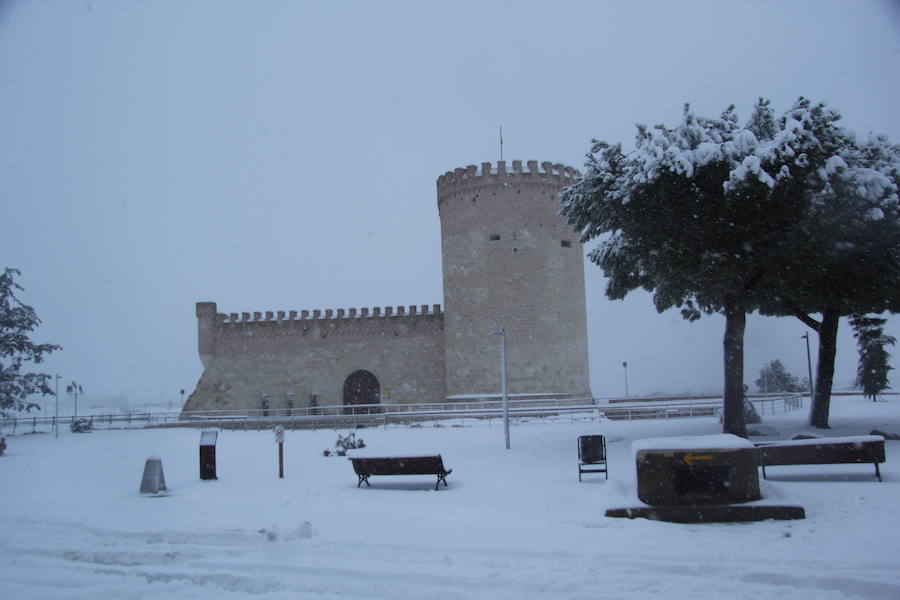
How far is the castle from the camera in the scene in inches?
1128

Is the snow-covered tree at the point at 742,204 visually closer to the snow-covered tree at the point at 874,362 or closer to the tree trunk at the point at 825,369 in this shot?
the tree trunk at the point at 825,369

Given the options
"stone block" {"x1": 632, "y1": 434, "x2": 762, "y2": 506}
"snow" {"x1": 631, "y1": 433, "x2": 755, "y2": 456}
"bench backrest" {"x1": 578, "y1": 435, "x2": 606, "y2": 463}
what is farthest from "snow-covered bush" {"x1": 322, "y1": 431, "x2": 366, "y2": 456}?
"stone block" {"x1": 632, "y1": 434, "x2": 762, "y2": 506}

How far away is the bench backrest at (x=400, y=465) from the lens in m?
10.7

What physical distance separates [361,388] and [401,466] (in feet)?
75.2

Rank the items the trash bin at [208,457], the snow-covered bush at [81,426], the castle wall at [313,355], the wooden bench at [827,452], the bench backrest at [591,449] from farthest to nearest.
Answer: the castle wall at [313,355]
the snow-covered bush at [81,426]
the trash bin at [208,457]
the bench backrest at [591,449]
the wooden bench at [827,452]

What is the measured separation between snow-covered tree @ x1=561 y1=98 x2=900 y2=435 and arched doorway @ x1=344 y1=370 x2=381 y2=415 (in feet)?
63.9

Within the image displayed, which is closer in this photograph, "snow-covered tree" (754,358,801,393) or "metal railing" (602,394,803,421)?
"metal railing" (602,394,803,421)

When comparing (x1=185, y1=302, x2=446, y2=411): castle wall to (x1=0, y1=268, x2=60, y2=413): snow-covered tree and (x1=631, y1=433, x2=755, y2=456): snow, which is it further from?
(x1=631, y1=433, x2=755, y2=456): snow

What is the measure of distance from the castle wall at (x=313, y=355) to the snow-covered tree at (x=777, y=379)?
1200 inches

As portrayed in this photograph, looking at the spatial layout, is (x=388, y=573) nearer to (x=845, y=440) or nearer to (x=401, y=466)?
(x=401, y=466)

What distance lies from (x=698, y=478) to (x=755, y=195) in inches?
278

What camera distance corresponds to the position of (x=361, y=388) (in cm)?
3359

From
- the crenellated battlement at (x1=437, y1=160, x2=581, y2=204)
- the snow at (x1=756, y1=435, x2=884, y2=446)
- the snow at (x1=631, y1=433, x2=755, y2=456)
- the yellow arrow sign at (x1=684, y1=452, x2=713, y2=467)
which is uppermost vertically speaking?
the crenellated battlement at (x1=437, y1=160, x2=581, y2=204)

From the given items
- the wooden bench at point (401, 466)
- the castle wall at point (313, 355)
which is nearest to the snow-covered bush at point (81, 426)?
the castle wall at point (313, 355)
